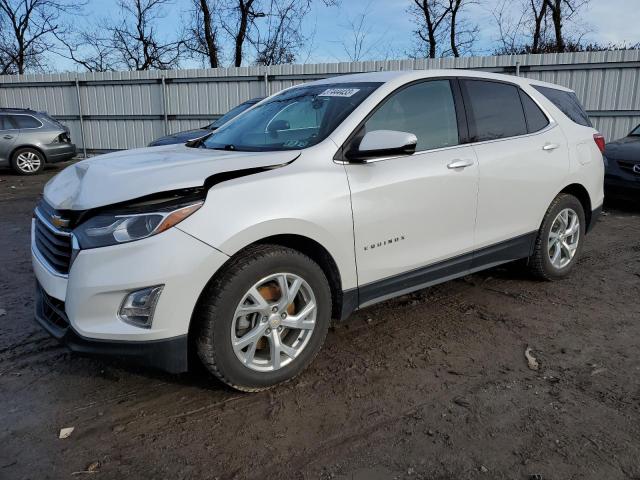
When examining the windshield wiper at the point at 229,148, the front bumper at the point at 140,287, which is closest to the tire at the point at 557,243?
the windshield wiper at the point at 229,148

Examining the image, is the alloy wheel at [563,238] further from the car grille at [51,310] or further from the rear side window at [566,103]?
the car grille at [51,310]

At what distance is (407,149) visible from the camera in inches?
121

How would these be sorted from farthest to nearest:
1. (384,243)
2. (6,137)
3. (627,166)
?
(6,137)
(627,166)
(384,243)

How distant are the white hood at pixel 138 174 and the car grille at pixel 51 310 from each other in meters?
0.50

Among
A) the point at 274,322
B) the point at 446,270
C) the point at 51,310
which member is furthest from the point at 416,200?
the point at 51,310

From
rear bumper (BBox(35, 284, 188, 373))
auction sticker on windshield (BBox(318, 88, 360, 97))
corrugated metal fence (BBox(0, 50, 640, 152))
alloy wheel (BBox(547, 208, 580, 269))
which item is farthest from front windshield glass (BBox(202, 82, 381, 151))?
corrugated metal fence (BBox(0, 50, 640, 152))

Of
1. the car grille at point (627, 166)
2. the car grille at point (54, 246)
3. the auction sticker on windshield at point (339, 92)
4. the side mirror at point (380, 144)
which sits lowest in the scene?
the car grille at point (627, 166)

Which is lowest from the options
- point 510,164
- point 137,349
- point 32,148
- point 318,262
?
point 32,148

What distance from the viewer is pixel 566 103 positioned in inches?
187

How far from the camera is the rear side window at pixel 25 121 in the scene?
13016 mm

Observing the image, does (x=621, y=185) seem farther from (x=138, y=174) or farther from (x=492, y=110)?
(x=138, y=174)

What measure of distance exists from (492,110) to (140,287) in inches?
115

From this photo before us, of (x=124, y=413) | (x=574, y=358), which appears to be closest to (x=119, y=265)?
(x=124, y=413)

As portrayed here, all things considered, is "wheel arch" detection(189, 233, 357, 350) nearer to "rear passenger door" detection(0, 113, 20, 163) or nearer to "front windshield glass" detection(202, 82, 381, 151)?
"front windshield glass" detection(202, 82, 381, 151)
